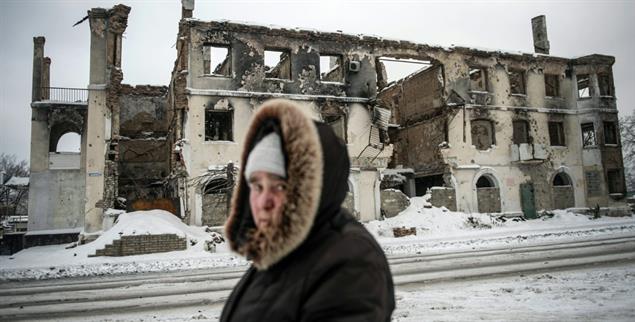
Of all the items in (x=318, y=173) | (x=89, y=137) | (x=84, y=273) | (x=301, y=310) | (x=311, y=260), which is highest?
(x=89, y=137)

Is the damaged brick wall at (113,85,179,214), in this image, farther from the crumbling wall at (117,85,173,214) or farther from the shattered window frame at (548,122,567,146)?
the shattered window frame at (548,122,567,146)

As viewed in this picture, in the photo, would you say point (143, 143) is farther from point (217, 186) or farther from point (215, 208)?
point (215, 208)

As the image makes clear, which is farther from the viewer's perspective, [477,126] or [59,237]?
[477,126]

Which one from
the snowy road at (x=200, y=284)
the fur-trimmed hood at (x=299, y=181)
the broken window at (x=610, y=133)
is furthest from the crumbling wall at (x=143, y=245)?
the broken window at (x=610, y=133)

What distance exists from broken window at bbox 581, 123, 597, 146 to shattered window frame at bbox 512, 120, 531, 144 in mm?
4973

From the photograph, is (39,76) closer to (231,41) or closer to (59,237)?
(59,237)

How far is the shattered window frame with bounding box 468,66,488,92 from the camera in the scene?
26.6 metres

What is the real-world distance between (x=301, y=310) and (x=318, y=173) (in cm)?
49

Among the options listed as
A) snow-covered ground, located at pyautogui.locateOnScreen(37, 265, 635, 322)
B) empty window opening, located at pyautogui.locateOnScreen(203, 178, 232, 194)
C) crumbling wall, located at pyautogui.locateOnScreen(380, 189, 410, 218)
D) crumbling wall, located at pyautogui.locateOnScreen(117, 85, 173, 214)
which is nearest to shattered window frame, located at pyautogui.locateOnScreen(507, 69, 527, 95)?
crumbling wall, located at pyautogui.locateOnScreen(380, 189, 410, 218)

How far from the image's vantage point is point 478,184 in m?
25.8

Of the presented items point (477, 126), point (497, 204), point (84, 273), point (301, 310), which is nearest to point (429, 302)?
point (301, 310)

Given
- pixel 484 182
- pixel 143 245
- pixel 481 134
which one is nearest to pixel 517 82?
pixel 481 134

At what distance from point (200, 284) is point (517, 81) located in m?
28.3

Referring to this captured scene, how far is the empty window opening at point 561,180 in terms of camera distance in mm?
27328
